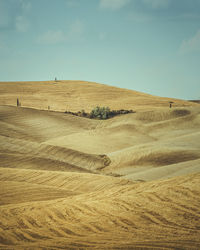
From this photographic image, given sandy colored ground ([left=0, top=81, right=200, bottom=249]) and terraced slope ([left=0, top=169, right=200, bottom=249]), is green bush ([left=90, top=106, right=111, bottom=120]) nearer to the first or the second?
sandy colored ground ([left=0, top=81, right=200, bottom=249])

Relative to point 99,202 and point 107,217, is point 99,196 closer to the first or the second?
point 99,202

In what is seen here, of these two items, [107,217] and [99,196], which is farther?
[99,196]

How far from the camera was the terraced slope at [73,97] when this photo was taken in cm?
4525

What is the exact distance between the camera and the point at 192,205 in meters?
6.27

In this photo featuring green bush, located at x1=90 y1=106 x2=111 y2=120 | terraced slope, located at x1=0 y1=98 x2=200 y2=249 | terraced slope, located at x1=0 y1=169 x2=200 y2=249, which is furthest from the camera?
green bush, located at x1=90 y1=106 x2=111 y2=120

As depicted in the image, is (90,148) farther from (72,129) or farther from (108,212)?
(108,212)

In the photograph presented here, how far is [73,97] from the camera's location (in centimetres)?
5272

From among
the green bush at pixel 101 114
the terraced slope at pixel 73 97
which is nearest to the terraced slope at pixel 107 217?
the green bush at pixel 101 114

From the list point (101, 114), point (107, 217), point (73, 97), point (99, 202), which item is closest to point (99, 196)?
point (99, 202)

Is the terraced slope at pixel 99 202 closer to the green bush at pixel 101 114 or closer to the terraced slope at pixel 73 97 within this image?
the green bush at pixel 101 114

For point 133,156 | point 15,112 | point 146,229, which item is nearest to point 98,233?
point 146,229

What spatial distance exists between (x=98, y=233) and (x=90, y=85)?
5965cm

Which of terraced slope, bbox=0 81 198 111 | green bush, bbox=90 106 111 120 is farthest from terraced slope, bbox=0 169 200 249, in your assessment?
terraced slope, bbox=0 81 198 111

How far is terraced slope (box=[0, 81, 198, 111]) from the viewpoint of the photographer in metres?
45.2
